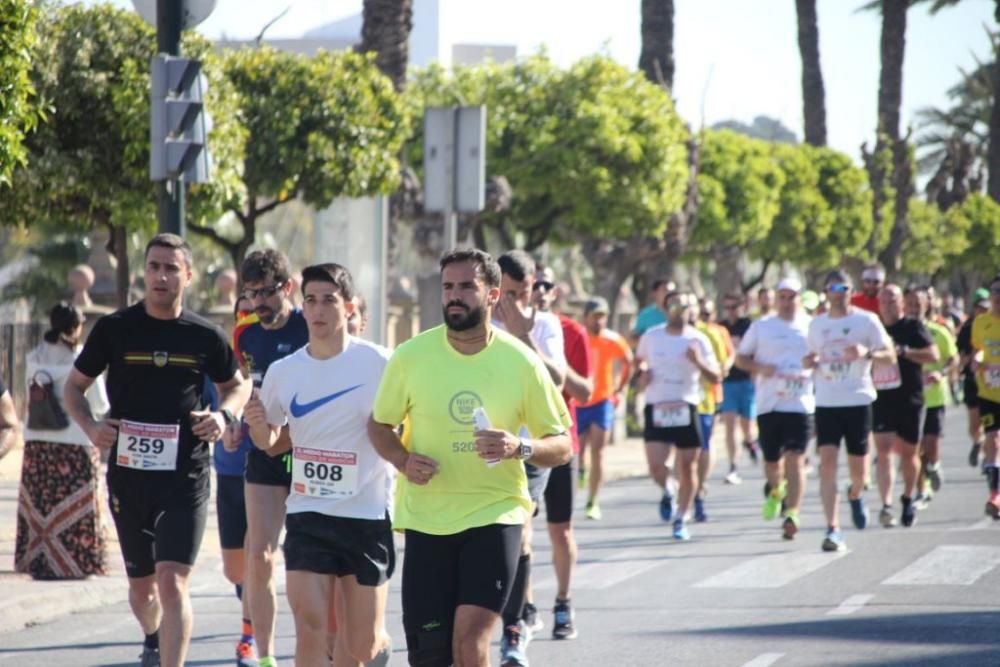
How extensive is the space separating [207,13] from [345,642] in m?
6.00

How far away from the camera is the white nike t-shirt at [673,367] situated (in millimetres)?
15344

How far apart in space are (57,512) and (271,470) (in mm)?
3528

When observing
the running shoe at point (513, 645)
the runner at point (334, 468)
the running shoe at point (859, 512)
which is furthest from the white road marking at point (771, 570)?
the runner at point (334, 468)

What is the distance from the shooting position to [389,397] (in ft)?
22.4

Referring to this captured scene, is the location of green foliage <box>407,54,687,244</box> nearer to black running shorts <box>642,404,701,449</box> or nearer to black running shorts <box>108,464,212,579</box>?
black running shorts <box>642,404,701,449</box>

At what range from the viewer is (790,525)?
14.4 metres

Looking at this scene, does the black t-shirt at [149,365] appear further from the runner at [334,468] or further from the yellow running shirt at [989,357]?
the yellow running shirt at [989,357]

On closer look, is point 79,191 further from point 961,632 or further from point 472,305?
point 472,305

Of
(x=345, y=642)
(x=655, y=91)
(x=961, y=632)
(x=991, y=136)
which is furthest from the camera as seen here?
(x=991, y=136)

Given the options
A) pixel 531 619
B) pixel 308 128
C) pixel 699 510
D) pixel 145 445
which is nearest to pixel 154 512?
pixel 145 445

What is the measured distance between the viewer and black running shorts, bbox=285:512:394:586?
7289mm

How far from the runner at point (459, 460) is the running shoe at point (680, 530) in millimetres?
8087

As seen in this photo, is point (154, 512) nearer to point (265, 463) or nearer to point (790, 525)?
point (265, 463)

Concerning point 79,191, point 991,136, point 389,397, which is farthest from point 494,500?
point 991,136
